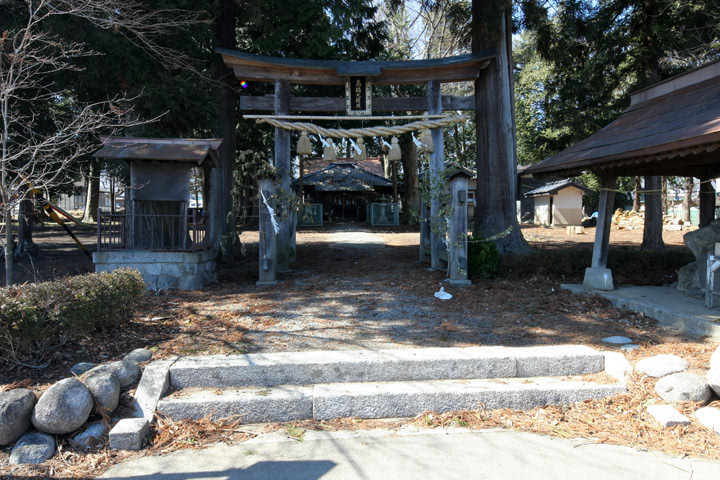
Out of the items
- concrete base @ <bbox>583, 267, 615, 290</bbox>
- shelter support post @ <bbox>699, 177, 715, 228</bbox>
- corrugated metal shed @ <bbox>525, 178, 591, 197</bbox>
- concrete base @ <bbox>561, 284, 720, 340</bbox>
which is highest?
corrugated metal shed @ <bbox>525, 178, 591, 197</bbox>

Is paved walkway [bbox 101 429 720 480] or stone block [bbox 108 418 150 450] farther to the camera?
stone block [bbox 108 418 150 450]

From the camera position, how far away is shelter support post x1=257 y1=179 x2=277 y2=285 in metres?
9.13

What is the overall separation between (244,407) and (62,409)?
4.92 feet

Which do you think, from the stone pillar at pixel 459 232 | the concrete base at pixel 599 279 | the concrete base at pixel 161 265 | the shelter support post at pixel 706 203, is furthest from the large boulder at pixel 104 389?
the shelter support post at pixel 706 203

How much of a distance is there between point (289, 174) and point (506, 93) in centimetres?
553

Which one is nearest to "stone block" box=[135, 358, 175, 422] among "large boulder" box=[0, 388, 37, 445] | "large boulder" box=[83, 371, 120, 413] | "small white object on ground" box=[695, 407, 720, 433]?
"large boulder" box=[83, 371, 120, 413]

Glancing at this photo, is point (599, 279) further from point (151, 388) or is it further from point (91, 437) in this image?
point (91, 437)

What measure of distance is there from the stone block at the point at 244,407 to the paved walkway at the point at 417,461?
0.97ft

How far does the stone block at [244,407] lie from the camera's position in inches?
164

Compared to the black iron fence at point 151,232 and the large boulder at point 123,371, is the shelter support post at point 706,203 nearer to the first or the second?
the black iron fence at point 151,232

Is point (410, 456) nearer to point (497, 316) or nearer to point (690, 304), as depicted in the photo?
point (497, 316)

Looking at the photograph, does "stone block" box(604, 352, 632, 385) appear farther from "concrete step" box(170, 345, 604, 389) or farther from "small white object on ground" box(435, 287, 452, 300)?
"small white object on ground" box(435, 287, 452, 300)

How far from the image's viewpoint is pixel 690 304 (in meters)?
6.86

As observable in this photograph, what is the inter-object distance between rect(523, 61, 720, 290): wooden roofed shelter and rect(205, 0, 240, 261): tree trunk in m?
7.44
